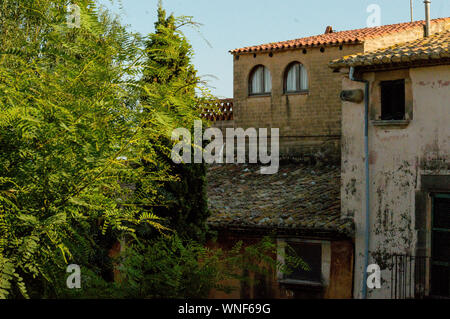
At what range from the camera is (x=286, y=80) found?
2127 cm

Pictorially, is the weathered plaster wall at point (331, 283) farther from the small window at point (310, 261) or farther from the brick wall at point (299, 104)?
the brick wall at point (299, 104)

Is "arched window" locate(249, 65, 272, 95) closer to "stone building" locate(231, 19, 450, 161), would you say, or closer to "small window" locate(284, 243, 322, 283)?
"stone building" locate(231, 19, 450, 161)

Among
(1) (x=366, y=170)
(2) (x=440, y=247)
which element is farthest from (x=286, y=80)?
(2) (x=440, y=247)

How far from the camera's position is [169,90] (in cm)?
493

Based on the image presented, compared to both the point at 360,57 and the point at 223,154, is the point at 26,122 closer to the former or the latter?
the point at 360,57

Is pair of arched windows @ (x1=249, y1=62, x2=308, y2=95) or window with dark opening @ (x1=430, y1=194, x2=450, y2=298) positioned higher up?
pair of arched windows @ (x1=249, y1=62, x2=308, y2=95)

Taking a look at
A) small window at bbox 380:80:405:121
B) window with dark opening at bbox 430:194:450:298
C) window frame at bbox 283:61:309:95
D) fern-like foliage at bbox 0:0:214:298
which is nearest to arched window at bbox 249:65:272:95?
window frame at bbox 283:61:309:95

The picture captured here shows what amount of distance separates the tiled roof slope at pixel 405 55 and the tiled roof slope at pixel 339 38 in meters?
5.21

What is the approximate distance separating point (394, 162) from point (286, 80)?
9086 millimetres

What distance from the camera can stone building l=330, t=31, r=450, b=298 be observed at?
477 inches

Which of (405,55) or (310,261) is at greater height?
(405,55)

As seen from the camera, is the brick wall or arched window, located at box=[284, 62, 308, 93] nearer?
the brick wall

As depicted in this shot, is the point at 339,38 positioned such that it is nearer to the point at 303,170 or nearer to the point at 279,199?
the point at 303,170

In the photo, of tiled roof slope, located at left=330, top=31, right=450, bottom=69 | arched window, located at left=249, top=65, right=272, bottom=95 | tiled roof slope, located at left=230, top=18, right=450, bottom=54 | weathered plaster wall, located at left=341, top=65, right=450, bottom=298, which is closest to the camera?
tiled roof slope, located at left=330, top=31, right=450, bottom=69
